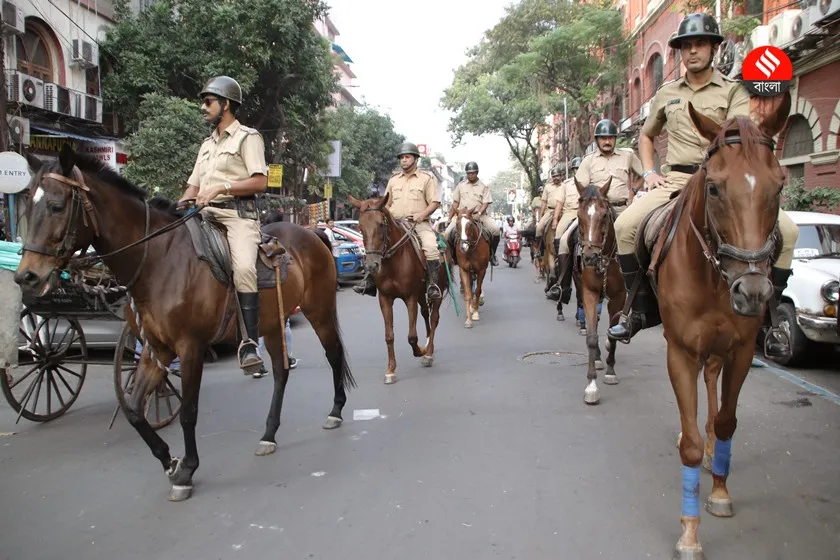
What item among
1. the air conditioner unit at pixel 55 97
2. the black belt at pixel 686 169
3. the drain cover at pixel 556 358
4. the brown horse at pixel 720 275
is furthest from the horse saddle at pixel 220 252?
the air conditioner unit at pixel 55 97

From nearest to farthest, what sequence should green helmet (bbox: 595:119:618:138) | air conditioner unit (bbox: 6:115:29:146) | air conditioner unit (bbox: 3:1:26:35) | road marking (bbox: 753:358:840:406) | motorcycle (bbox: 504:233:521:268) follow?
road marking (bbox: 753:358:840:406) < green helmet (bbox: 595:119:618:138) < air conditioner unit (bbox: 6:115:29:146) < air conditioner unit (bbox: 3:1:26:35) < motorcycle (bbox: 504:233:521:268)

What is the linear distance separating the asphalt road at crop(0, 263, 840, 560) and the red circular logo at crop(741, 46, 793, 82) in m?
8.79

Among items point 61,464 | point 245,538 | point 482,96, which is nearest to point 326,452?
point 245,538

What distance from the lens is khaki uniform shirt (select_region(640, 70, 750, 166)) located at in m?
4.62

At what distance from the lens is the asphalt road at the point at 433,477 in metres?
3.85

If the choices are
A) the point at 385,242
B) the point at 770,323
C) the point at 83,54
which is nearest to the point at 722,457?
the point at 770,323

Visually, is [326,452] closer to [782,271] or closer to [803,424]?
[782,271]

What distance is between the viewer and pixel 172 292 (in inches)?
186

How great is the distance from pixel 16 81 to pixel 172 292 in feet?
50.2

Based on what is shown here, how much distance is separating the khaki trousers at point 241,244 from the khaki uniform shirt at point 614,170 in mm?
4744

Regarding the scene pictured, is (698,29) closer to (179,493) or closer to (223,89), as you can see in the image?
(223,89)

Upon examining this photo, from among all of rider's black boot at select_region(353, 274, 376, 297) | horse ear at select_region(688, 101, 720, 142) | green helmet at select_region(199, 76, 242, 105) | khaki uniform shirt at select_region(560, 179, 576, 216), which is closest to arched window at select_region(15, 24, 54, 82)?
rider's black boot at select_region(353, 274, 376, 297)

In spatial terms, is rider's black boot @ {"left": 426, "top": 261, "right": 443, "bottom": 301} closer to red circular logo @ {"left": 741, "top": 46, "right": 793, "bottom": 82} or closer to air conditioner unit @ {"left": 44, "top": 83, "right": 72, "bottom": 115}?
red circular logo @ {"left": 741, "top": 46, "right": 793, "bottom": 82}

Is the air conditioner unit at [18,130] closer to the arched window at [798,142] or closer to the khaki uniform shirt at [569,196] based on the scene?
the khaki uniform shirt at [569,196]
